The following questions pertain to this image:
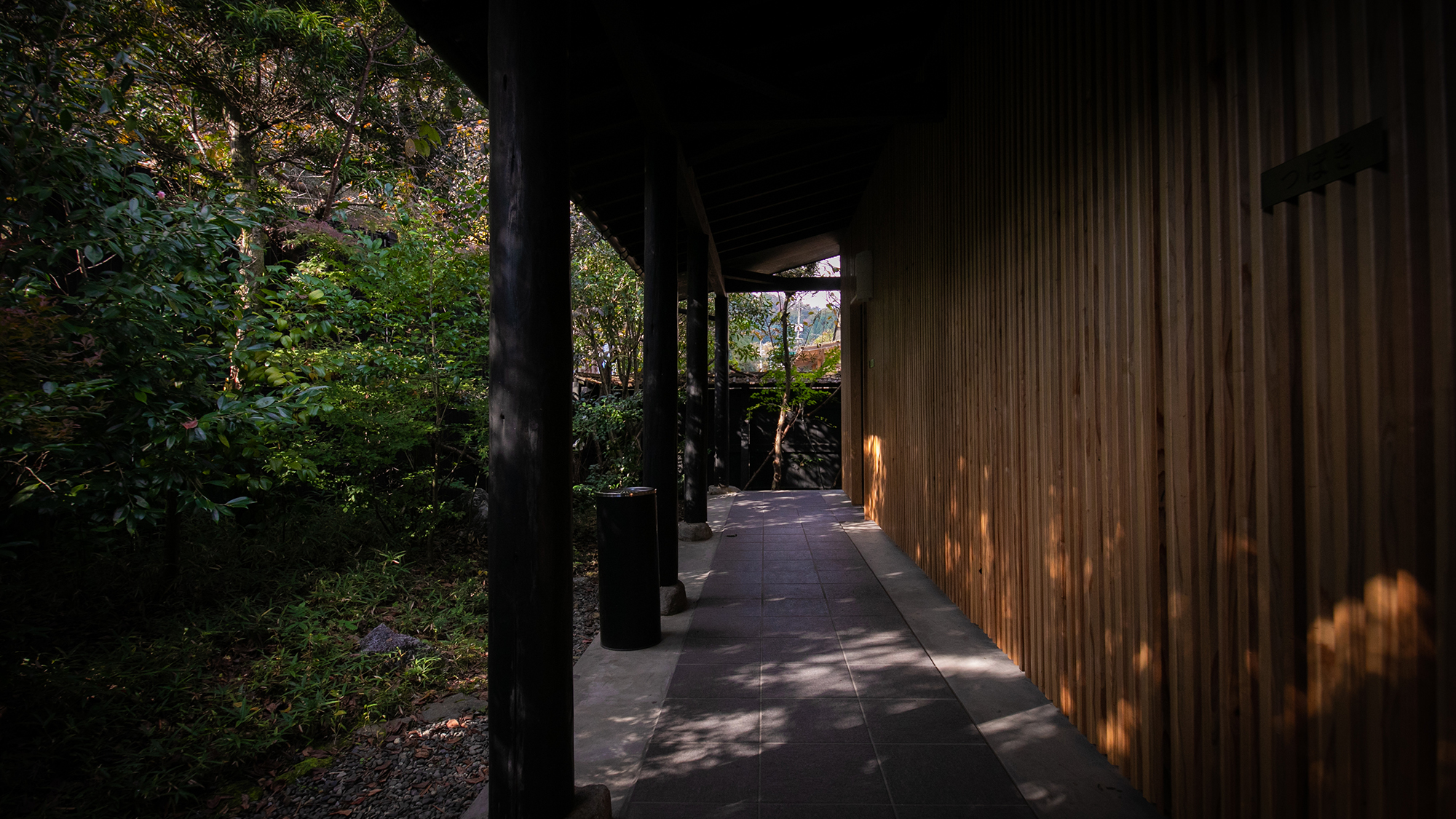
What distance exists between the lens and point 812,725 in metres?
2.60

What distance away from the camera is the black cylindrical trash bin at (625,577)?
139 inches

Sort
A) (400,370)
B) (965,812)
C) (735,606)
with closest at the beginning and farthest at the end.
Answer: (965,812) → (735,606) → (400,370)

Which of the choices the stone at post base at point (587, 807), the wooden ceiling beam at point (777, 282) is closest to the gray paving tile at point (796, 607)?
the stone at post base at point (587, 807)

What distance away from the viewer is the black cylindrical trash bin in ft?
11.6

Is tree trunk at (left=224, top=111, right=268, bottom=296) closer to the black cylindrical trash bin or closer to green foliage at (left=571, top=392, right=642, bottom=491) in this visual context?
green foliage at (left=571, top=392, right=642, bottom=491)

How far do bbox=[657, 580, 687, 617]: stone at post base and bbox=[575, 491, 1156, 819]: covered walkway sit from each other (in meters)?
0.07

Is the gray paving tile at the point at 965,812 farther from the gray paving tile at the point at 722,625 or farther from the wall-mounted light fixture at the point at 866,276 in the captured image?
the wall-mounted light fixture at the point at 866,276

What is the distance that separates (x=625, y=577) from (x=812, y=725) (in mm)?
1359

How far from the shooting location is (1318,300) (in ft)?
4.33

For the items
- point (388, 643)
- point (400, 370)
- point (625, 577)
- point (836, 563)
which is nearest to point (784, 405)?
point (836, 563)

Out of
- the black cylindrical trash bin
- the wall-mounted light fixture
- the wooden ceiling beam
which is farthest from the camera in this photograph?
the wooden ceiling beam

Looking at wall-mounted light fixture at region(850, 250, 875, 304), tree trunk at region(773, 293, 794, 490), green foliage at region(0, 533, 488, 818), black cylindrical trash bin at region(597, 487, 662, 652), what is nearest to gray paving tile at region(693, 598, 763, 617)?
black cylindrical trash bin at region(597, 487, 662, 652)

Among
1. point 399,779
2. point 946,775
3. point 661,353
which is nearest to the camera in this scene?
point 946,775

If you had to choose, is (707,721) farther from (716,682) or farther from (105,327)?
(105,327)
